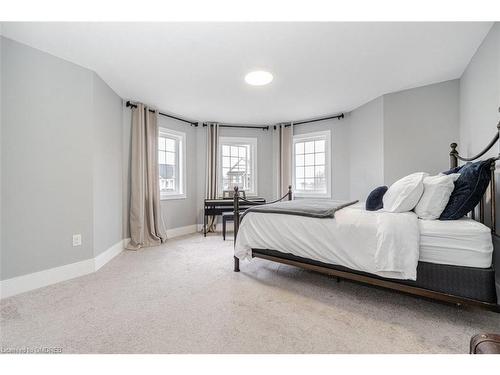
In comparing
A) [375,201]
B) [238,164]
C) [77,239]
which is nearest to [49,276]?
[77,239]

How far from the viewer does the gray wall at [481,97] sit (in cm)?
192

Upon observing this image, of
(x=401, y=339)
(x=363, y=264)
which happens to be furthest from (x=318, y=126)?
(x=401, y=339)

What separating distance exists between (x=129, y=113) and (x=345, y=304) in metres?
3.84

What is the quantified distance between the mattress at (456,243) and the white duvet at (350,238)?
73mm

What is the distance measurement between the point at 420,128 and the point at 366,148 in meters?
0.80

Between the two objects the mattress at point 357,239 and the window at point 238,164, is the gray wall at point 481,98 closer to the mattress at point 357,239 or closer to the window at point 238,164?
the mattress at point 357,239

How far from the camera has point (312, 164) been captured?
475 cm

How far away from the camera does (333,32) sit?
6.40 ft

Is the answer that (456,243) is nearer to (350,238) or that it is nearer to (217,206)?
(350,238)

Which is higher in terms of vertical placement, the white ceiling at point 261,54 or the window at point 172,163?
the white ceiling at point 261,54

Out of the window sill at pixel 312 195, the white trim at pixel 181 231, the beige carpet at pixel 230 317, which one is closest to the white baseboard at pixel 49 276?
the beige carpet at pixel 230 317

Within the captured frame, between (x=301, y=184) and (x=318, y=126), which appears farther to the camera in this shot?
(x=301, y=184)

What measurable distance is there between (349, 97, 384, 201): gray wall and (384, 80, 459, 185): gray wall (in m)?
0.11
